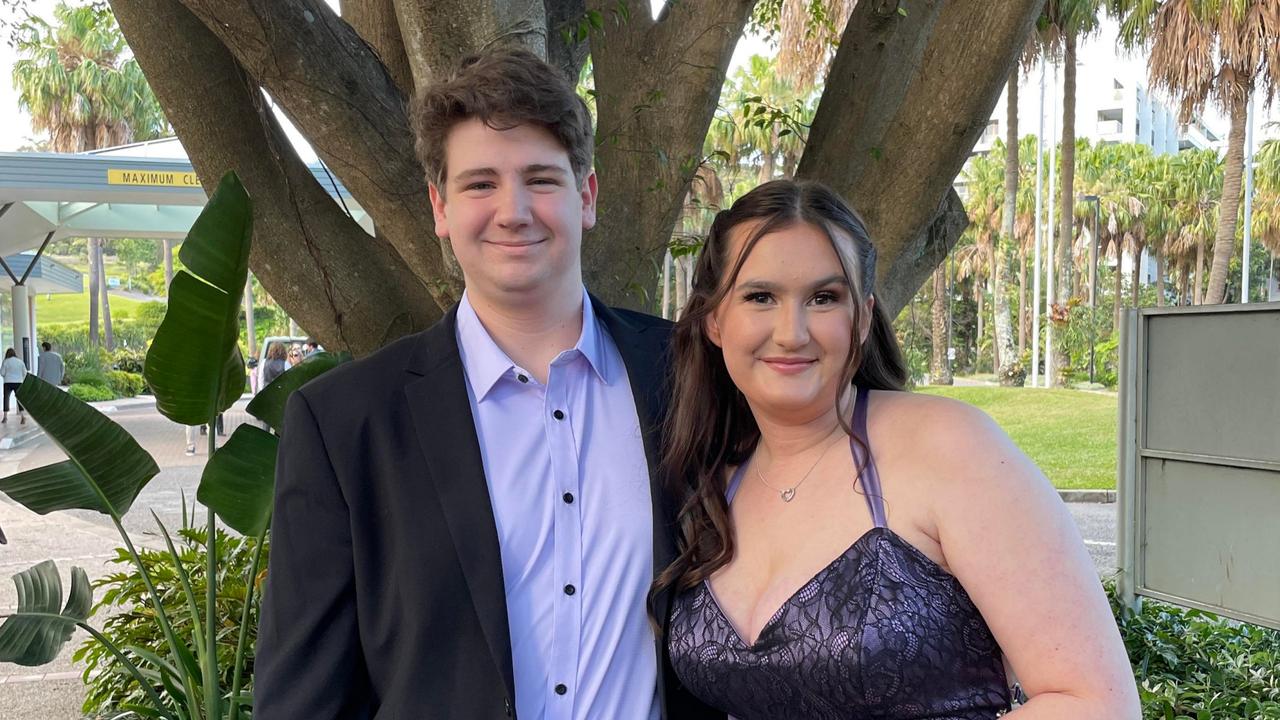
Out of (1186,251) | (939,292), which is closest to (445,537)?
(939,292)

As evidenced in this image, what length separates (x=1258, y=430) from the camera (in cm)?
532

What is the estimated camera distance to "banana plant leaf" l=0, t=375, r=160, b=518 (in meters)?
4.11

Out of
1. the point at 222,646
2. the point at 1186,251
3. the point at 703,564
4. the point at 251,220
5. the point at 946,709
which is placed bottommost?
the point at 222,646

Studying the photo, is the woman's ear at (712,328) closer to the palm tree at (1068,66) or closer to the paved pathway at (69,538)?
the paved pathway at (69,538)

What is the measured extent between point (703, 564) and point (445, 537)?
539mm

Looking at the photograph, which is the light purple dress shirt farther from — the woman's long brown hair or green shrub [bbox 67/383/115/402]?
green shrub [bbox 67/383/115/402]

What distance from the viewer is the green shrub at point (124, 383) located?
36031mm

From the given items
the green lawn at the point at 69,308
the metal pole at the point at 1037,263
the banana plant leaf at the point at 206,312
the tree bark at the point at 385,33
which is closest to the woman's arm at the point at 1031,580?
the banana plant leaf at the point at 206,312

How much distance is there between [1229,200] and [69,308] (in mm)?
94439

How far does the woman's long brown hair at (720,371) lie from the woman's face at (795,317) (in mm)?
22

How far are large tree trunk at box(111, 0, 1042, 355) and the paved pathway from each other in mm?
1234

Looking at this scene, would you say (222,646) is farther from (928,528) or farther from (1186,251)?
(1186,251)

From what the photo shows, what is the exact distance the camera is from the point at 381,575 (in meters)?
2.17

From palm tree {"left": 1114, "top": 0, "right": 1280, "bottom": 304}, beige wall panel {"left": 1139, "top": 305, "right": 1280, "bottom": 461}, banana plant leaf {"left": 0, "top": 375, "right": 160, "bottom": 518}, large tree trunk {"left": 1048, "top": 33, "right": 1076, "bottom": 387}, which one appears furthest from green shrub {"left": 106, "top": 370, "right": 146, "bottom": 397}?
beige wall panel {"left": 1139, "top": 305, "right": 1280, "bottom": 461}
